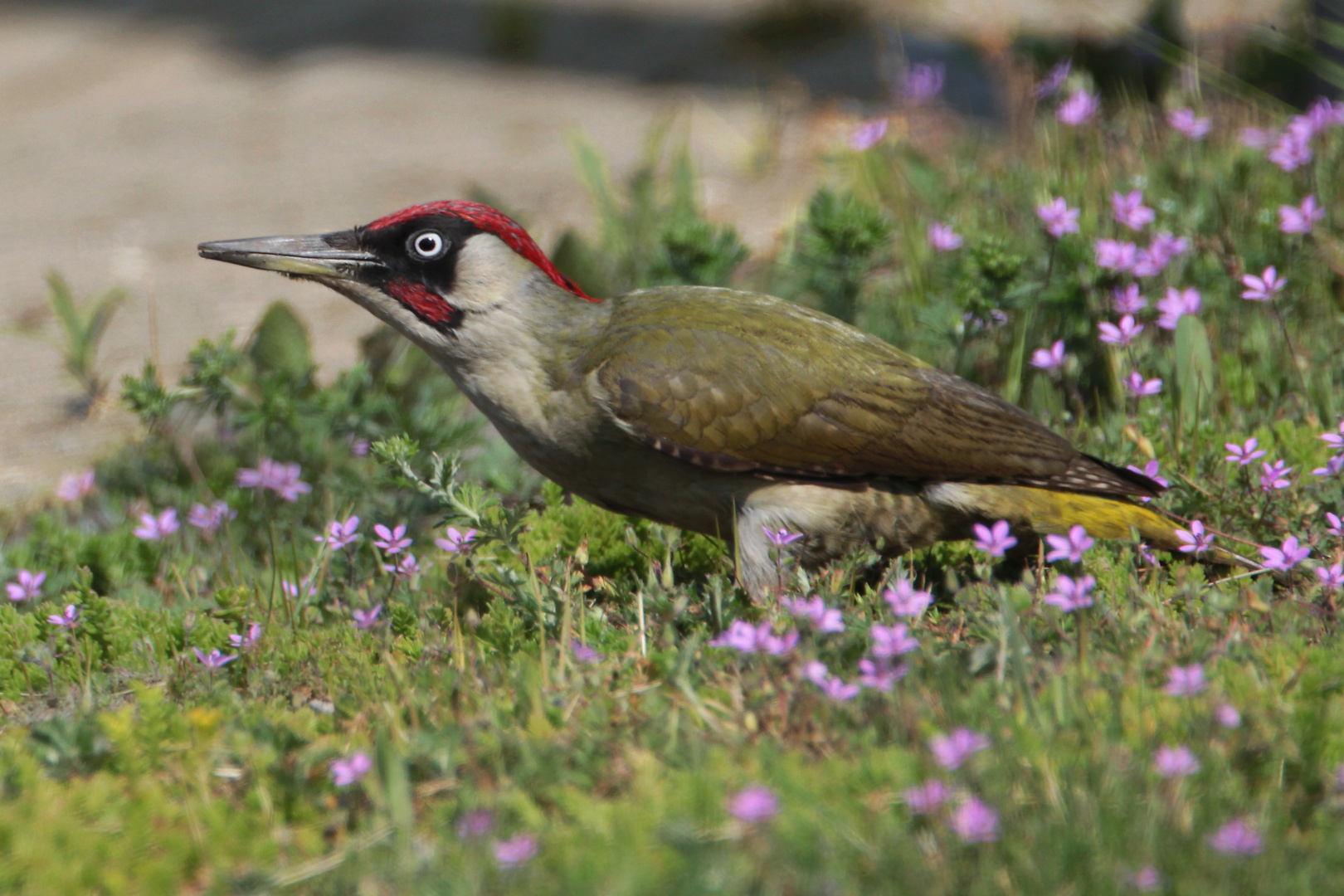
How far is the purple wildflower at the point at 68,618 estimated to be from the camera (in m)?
3.49

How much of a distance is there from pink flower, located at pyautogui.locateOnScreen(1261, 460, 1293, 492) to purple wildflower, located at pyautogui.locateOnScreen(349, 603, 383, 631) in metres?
2.31

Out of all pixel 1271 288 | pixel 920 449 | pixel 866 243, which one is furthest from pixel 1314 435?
pixel 866 243

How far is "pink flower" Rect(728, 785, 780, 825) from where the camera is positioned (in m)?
2.10

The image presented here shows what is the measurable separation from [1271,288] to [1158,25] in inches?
120

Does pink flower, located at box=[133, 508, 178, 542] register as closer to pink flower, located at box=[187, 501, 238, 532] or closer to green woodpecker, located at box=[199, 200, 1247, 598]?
pink flower, located at box=[187, 501, 238, 532]

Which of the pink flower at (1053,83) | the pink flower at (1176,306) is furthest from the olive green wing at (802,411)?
the pink flower at (1053,83)

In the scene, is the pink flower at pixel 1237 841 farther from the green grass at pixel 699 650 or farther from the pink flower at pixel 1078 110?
the pink flower at pixel 1078 110

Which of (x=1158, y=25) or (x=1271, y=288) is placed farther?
(x=1158, y=25)

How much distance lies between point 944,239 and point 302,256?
232cm

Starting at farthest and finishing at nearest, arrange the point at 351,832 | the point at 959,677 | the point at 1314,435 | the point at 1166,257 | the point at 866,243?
the point at 866,243 → the point at 1166,257 → the point at 1314,435 → the point at 959,677 → the point at 351,832

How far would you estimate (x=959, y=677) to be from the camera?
2.77 metres

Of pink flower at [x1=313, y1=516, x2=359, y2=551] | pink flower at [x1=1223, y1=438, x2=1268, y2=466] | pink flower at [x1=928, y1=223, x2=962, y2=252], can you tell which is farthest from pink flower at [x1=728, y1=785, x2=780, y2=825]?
pink flower at [x1=928, y1=223, x2=962, y2=252]

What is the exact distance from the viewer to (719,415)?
368cm

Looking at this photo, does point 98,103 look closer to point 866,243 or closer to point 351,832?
point 866,243
